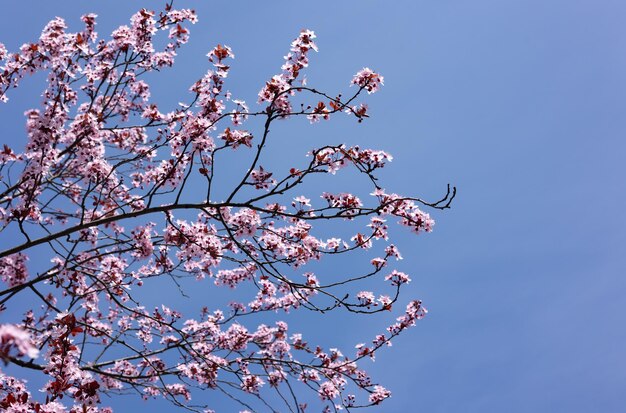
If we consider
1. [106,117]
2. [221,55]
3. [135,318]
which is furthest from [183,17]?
[135,318]

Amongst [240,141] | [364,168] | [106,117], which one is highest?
[106,117]

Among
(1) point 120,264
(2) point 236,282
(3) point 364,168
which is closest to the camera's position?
(3) point 364,168

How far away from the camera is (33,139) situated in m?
→ 5.75

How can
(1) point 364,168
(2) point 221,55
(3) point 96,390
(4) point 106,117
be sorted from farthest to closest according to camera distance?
(4) point 106,117, (2) point 221,55, (1) point 364,168, (3) point 96,390

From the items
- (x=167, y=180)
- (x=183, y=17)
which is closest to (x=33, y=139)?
(x=167, y=180)

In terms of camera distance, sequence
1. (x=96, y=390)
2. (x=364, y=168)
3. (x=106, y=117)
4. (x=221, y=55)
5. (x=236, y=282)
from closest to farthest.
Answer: (x=96, y=390) < (x=364, y=168) < (x=221, y=55) < (x=106, y=117) < (x=236, y=282)

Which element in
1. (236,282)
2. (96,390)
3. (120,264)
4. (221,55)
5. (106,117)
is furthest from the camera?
(236,282)

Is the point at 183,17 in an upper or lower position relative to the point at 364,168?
upper

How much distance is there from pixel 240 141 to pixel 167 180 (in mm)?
1409

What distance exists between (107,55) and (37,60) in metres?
1.34

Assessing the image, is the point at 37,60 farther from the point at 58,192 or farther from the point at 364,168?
the point at 364,168

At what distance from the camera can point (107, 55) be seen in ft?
29.3

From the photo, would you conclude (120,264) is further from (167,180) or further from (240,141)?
(240,141)

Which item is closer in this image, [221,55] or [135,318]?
[221,55]
